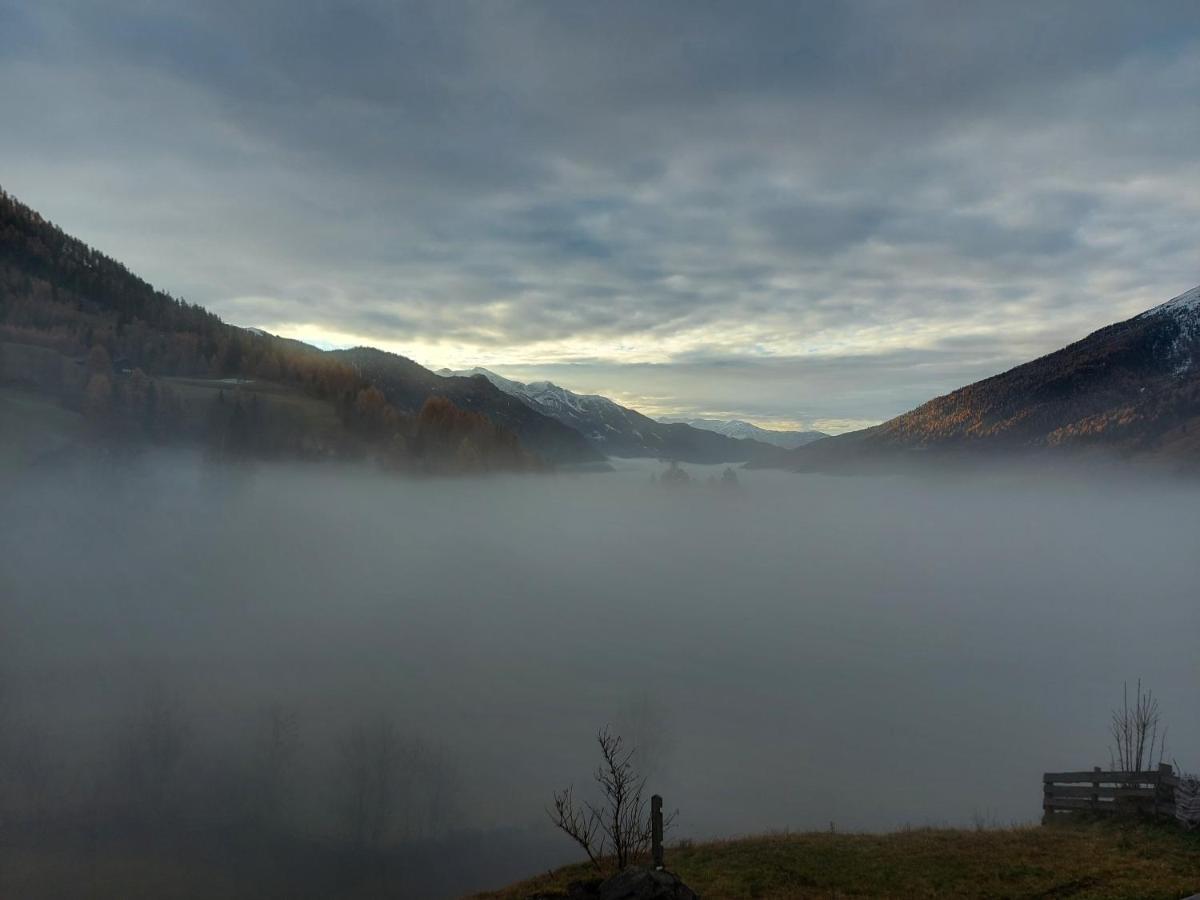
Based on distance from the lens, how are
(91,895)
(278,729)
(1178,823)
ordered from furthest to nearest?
(278,729) → (91,895) → (1178,823)

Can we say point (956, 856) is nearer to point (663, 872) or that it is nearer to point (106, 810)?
point (663, 872)

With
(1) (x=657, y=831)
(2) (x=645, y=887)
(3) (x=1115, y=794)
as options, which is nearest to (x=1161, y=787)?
(3) (x=1115, y=794)

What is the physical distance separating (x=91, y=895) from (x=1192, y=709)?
816 feet

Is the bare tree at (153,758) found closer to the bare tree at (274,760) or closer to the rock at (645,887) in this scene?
the bare tree at (274,760)

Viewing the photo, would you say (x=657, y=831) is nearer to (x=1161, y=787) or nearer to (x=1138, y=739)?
(x=1161, y=787)

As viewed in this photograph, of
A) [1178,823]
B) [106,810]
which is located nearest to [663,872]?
[1178,823]

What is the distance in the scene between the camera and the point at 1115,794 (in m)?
32.2

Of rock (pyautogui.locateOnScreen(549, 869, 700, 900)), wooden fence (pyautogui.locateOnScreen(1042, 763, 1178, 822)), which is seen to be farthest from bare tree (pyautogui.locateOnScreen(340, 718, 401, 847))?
rock (pyautogui.locateOnScreen(549, 869, 700, 900))

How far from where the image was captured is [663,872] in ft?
73.2

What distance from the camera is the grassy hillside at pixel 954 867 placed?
23828mm

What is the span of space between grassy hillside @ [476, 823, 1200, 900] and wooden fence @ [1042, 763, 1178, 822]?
1348mm

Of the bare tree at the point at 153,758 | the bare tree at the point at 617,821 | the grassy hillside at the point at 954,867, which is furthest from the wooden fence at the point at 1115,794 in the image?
the bare tree at the point at 153,758

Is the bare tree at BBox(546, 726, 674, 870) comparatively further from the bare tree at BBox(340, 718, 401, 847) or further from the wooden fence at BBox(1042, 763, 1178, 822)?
the bare tree at BBox(340, 718, 401, 847)

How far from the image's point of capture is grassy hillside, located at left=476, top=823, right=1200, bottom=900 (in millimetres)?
23828
